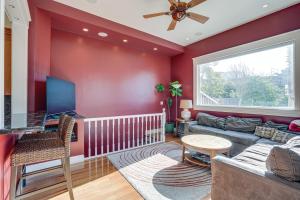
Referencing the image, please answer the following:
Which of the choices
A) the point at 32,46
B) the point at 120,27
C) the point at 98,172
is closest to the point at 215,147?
the point at 98,172

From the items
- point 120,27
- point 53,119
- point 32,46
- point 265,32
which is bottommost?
point 53,119

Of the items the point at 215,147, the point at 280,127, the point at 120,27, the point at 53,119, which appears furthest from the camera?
the point at 120,27

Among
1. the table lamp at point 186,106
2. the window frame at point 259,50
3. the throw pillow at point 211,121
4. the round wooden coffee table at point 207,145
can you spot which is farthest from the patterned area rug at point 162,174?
the window frame at point 259,50

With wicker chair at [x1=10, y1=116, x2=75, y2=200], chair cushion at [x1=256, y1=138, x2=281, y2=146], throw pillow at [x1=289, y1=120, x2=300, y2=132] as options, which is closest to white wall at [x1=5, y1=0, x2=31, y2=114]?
wicker chair at [x1=10, y1=116, x2=75, y2=200]

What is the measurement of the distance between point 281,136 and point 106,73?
4.14 m

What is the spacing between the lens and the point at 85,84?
Result: 12.4 feet

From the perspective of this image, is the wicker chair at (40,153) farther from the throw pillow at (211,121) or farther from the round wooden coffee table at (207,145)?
the throw pillow at (211,121)

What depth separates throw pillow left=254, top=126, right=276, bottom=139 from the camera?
9.17 feet

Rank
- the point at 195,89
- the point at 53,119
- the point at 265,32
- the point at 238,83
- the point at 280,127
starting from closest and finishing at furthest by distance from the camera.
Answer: the point at 53,119
the point at 280,127
the point at 265,32
the point at 238,83
the point at 195,89

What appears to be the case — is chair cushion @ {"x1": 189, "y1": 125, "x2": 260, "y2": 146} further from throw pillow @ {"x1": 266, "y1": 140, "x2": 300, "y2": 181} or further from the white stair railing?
throw pillow @ {"x1": 266, "y1": 140, "x2": 300, "y2": 181}

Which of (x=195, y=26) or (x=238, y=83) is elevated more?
(x=195, y=26)

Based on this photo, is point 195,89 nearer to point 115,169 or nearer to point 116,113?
point 116,113

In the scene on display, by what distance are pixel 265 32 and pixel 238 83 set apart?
1.23m

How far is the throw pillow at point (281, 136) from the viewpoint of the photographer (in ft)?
8.29
